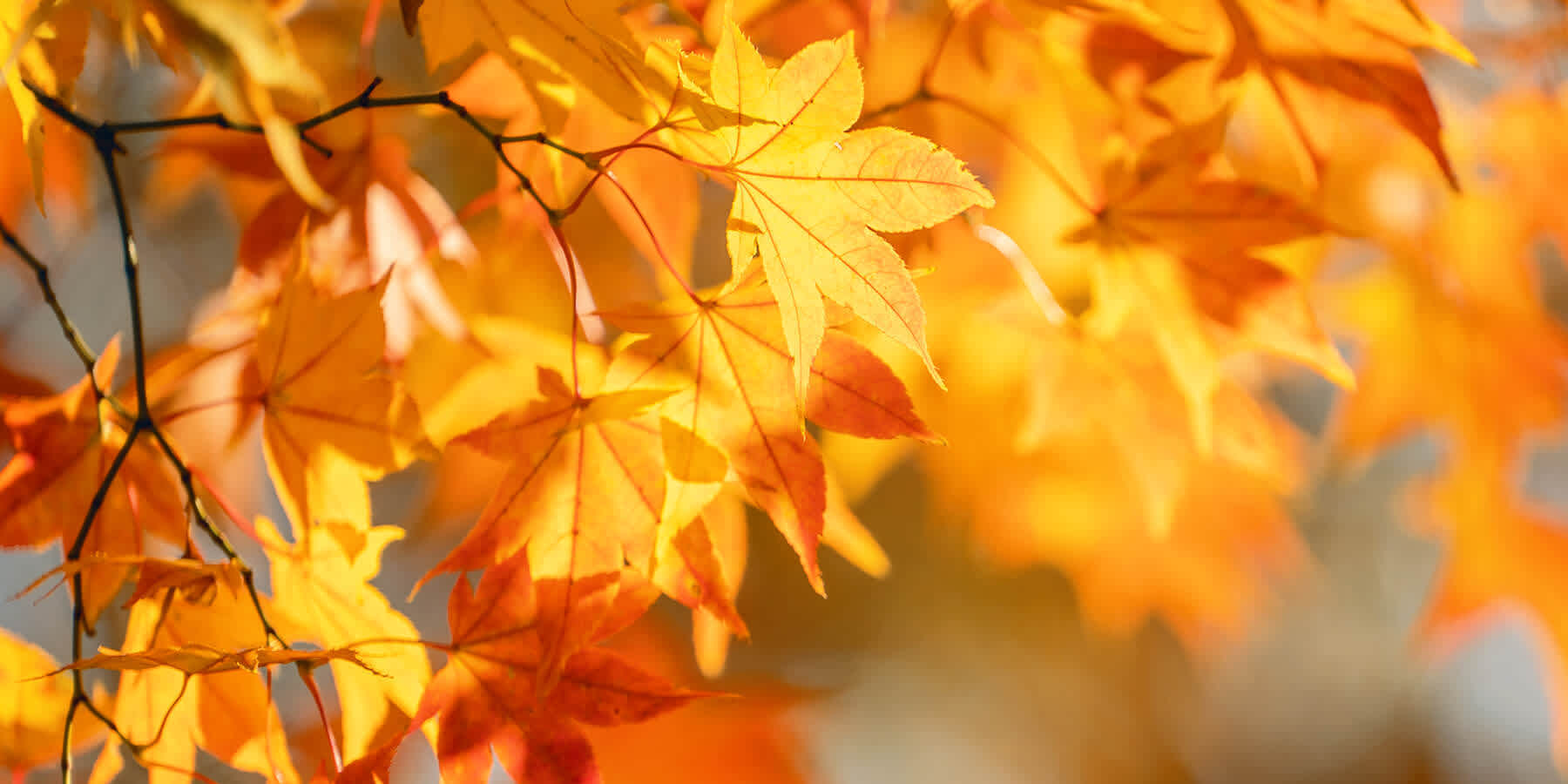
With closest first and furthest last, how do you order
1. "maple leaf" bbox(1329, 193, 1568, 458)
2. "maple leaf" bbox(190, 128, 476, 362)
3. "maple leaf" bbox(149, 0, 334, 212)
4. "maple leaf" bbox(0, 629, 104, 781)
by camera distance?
"maple leaf" bbox(149, 0, 334, 212) → "maple leaf" bbox(0, 629, 104, 781) → "maple leaf" bbox(190, 128, 476, 362) → "maple leaf" bbox(1329, 193, 1568, 458)

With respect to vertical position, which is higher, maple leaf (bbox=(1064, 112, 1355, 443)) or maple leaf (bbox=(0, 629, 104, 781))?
maple leaf (bbox=(1064, 112, 1355, 443))

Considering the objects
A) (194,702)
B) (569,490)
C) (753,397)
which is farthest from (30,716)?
(753,397)

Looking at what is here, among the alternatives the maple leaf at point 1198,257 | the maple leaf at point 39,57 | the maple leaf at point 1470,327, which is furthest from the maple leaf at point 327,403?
the maple leaf at point 1470,327

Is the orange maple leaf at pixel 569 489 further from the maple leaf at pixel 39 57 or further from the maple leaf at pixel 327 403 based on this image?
the maple leaf at pixel 39 57

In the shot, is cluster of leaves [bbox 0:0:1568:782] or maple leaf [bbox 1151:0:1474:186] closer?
cluster of leaves [bbox 0:0:1568:782]

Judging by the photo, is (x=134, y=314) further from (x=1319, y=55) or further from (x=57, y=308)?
(x=1319, y=55)

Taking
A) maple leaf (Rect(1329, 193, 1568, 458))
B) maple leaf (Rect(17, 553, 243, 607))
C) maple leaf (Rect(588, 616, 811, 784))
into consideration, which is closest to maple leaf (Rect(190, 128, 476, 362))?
maple leaf (Rect(17, 553, 243, 607))

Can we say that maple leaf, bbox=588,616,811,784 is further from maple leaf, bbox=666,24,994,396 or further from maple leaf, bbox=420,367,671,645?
maple leaf, bbox=666,24,994,396
